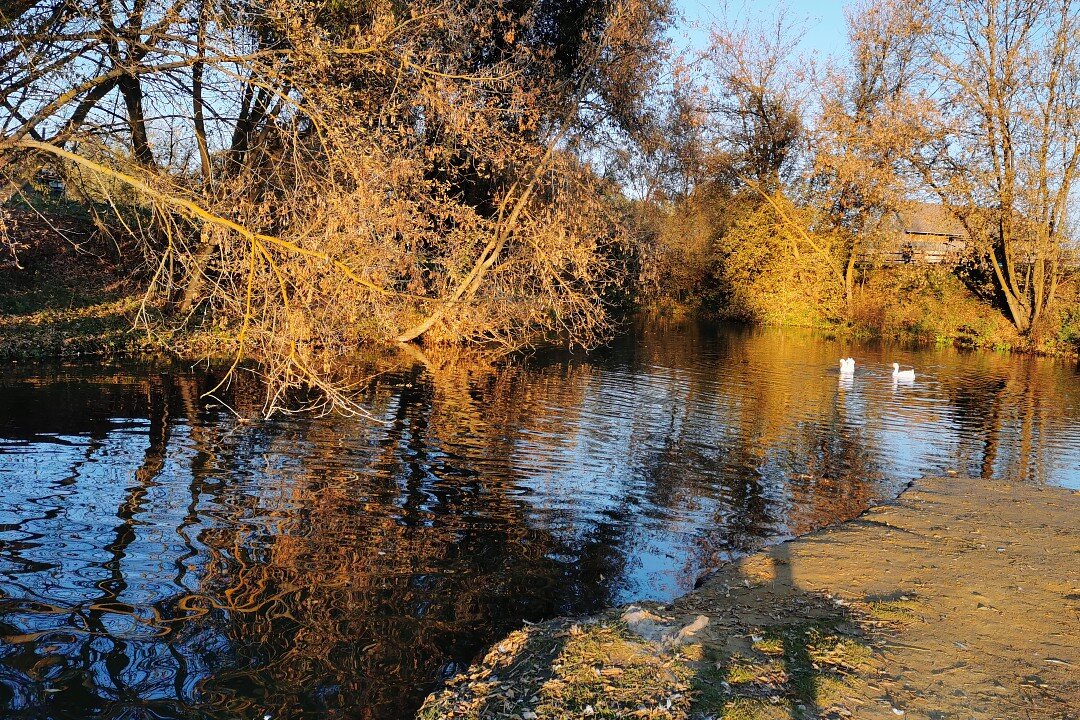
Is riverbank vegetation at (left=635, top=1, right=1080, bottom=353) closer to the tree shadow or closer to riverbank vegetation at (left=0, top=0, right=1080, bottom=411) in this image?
riverbank vegetation at (left=0, top=0, right=1080, bottom=411)

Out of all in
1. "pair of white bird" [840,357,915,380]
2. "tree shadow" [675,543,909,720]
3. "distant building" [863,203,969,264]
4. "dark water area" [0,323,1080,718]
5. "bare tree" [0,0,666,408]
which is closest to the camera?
"tree shadow" [675,543,909,720]

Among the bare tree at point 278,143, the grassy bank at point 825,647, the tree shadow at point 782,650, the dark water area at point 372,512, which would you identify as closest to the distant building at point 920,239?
the dark water area at point 372,512

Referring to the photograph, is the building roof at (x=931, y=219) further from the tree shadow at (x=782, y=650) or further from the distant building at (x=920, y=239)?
the tree shadow at (x=782, y=650)

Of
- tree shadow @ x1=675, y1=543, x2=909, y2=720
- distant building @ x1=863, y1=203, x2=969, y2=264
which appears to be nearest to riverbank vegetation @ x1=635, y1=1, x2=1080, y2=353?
distant building @ x1=863, y1=203, x2=969, y2=264

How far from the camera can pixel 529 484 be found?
933cm

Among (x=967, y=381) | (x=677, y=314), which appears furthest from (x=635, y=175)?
(x=677, y=314)

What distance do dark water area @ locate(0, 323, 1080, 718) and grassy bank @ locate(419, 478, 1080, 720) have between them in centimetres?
71

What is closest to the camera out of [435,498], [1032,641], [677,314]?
[1032,641]

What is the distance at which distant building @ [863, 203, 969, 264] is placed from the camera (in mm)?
32375

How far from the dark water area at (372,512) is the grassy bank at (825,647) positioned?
0.71 metres

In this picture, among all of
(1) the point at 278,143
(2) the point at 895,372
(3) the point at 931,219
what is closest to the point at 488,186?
(1) the point at 278,143

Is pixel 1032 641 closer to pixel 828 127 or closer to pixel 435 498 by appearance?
pixel 435 498

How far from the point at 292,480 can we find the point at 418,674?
4.43 meters

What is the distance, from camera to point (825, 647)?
4.79 metres
